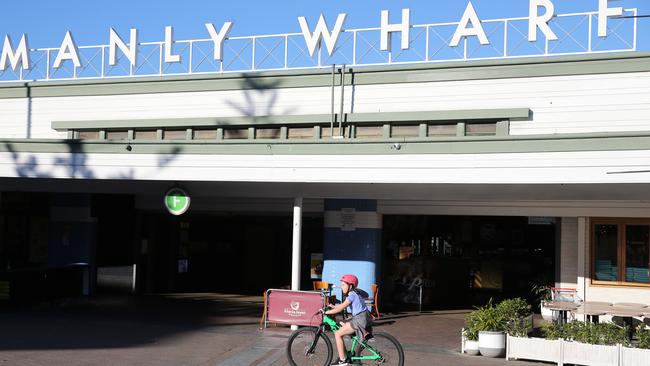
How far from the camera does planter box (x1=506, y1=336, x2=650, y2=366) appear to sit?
10812mm

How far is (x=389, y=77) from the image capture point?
18031 mm

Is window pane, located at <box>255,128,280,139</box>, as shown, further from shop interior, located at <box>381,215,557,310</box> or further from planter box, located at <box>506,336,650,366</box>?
planter box, located at <box>506,336,650,366</box>

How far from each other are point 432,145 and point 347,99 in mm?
5727

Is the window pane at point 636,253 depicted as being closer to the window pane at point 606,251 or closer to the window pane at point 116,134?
the window pane at point 606,251

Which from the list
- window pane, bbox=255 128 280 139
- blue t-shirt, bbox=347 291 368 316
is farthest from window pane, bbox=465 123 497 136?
blue t-shirt, bbox=347 291 368 316

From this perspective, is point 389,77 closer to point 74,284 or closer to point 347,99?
point 347,99

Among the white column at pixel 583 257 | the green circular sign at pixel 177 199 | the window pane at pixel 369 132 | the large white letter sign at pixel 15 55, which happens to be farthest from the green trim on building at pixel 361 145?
the large white letter sign at pixel 15 55

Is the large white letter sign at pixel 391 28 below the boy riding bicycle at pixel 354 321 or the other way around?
the other way around

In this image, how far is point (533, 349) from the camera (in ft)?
38.4

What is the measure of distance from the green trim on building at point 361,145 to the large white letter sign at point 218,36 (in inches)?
238

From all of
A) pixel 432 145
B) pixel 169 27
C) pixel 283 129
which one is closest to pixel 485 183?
pixel 432 145

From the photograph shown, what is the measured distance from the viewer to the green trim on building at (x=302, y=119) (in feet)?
55.5

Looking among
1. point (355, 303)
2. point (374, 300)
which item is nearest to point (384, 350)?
point (355, 303)

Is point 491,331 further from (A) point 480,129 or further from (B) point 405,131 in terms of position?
(B) point 405,131
